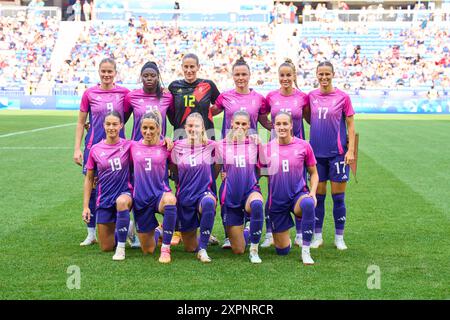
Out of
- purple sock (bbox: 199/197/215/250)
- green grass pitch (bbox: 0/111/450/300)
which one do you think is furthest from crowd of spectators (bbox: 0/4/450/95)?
purple sock (bbox: 199/197/215/250)

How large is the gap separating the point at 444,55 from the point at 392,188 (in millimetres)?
29095

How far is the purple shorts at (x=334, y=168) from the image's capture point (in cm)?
729

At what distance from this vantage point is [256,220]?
656cm

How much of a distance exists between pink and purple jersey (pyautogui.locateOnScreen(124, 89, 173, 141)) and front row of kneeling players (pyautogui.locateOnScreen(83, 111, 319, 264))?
39cm

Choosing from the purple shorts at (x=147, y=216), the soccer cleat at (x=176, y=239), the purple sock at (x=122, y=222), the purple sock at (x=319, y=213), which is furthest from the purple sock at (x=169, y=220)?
the purple sock at (x=319, y=213)

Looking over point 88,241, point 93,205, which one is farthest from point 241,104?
point 88,241

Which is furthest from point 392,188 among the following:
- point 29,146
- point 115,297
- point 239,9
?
point 239,9

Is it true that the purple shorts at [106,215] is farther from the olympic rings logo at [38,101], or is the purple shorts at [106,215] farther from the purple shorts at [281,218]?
the olympic rings logo at [38,101]

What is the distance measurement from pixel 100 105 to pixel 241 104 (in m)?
1.38

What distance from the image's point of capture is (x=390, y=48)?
39.7m

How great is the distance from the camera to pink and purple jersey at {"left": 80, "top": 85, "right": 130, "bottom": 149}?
733cm

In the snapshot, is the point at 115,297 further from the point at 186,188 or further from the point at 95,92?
the point at 95,92

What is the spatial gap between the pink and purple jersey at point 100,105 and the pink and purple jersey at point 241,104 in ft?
3.15

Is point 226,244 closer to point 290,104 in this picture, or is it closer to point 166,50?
point 290,104
